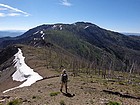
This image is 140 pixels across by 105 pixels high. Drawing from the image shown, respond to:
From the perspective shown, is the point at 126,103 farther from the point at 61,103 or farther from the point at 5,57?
the point at 5,57

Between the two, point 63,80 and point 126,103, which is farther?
point 63,80

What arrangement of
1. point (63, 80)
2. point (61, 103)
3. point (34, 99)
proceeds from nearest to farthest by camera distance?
point (61, 103)
point (34, 99)
point (63, 80)

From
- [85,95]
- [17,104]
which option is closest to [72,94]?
[85,95]

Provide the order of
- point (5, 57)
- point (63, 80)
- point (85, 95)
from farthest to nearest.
→ point (5, 57), point (63, 80), point (85, 95)

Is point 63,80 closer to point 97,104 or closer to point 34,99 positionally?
point 34,99

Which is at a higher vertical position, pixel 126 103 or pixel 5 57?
pixel 126 103

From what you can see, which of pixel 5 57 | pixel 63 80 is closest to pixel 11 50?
pixel 5 57

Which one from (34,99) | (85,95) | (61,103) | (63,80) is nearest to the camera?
(61,103)

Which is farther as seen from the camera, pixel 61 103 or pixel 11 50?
pixel 11 50

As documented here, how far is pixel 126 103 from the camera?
2692 centimetres

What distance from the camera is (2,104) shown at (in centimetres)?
2462

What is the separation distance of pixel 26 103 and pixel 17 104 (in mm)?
968

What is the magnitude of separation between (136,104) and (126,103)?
1.33 m

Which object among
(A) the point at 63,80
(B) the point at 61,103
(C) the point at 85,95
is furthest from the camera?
(A) the point at 63,80
